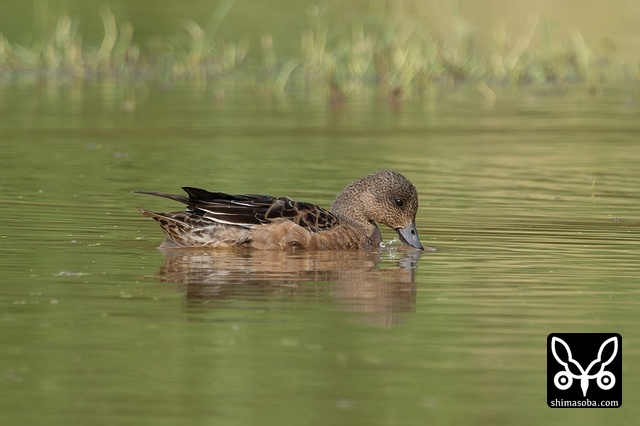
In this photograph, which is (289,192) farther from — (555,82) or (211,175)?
(555,82)

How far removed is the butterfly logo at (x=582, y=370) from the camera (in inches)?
247

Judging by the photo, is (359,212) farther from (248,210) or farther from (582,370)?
(582,370)

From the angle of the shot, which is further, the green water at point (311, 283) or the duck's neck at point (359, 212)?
the duck's neck at point (359, 212)

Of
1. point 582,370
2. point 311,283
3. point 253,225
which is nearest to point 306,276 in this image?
point 311,283

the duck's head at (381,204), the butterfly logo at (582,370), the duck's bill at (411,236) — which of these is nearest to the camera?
the butterfly logo at (582,370)

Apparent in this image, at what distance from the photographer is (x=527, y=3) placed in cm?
3177

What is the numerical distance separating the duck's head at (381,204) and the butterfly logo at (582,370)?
3.30 m

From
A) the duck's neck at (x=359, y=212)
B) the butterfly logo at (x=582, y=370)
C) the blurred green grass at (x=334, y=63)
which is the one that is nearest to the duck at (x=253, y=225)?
the duck's neck at (x=359, y=212)

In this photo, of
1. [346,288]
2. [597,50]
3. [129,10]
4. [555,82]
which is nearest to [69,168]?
[346,288]

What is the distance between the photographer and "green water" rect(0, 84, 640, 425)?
19.5 feet

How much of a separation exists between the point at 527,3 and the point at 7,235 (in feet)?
76.6

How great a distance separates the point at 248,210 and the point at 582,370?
3.38m

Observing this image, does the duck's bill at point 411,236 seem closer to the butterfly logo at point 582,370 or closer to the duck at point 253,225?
the duck at point 253,225

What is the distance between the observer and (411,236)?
9.88 metres
